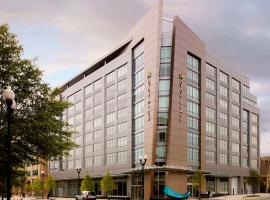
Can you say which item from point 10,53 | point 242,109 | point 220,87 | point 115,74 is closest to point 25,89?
point 10,53

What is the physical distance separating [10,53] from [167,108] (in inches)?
2171

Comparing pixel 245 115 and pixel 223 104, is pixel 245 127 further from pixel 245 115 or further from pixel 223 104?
pixel 223 104

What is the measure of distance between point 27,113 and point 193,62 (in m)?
65.7

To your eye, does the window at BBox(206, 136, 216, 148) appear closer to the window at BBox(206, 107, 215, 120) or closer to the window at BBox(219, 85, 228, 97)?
the window at BBox(206, 107, 215, 120)

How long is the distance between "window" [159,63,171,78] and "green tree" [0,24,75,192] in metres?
54.1

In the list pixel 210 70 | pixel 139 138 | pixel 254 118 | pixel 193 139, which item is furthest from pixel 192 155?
pixel 254 118

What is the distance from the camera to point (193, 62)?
299 feet

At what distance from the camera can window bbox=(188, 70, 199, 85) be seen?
89.6 m

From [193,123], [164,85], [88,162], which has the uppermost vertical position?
[164,85]

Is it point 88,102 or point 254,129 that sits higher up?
point 88,102

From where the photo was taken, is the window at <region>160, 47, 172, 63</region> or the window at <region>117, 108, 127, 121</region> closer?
the window at <region>160, 47, 172, 63</region>

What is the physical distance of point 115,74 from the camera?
98.5 metres

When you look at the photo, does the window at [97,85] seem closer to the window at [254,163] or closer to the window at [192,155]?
the window at [192,155]

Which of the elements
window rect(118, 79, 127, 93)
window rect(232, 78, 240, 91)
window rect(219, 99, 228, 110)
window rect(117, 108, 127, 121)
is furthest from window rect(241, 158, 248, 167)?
window rect(118, 79, 127, 93)
